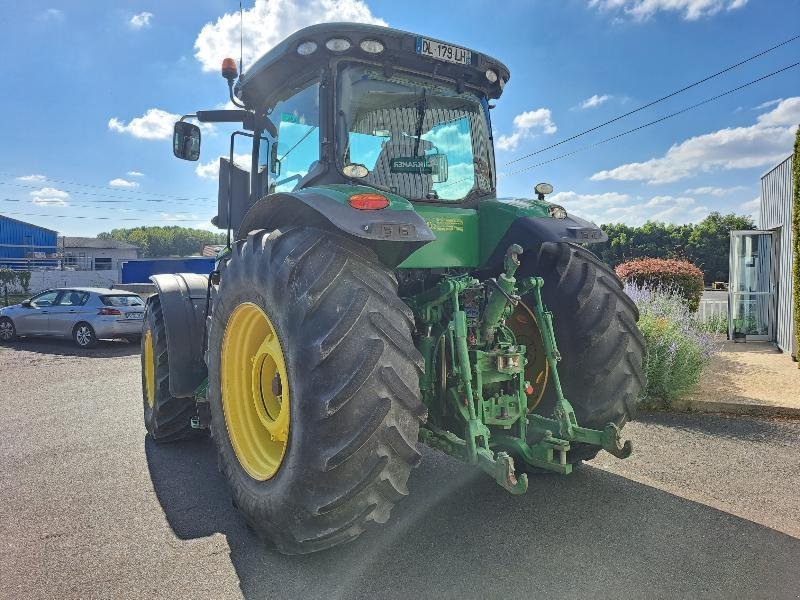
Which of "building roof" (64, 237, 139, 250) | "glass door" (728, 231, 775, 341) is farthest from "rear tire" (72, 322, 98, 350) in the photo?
"building roof" (64, 237, 139, 250)

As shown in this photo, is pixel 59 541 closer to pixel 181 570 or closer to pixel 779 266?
pixel 181 570

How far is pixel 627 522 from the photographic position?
339 cm

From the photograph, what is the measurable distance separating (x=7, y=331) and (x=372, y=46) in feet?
46.8

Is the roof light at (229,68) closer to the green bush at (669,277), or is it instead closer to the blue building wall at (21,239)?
the green bush at (669,277)

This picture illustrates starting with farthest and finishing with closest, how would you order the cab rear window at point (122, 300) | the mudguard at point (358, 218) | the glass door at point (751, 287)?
the cab rear window at point (122, 300), the glass door at point (751, 287), the mudguard at point (358, 218)

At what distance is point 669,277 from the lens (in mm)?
11203

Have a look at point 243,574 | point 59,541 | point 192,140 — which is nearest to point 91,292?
point 192,140

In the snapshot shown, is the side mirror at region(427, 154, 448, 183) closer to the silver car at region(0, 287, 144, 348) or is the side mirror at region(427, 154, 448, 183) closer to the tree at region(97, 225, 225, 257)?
the silver car at region(0, 287, 144, 348)

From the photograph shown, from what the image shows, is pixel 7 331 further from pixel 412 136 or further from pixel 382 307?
pixel 382 307

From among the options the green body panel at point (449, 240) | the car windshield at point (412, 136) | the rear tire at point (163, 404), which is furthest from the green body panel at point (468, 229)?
the rear tire at point (163, 404)

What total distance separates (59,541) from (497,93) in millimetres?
3985

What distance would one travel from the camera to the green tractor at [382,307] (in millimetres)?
2590

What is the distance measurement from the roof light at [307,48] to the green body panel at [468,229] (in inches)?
43.1

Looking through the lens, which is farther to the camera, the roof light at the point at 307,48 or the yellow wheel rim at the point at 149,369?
the yellow wheel rim at the point at 149,369
